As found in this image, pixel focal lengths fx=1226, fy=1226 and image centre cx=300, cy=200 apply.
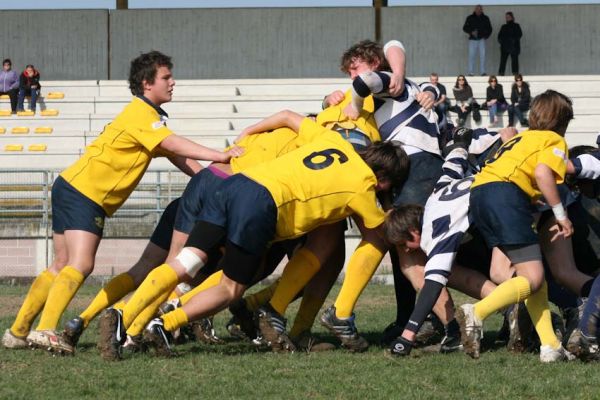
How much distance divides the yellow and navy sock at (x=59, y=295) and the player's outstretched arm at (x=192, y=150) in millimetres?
973

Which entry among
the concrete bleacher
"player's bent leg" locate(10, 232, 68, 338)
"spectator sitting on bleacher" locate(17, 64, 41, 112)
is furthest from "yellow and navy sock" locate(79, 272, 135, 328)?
"spectator sitting on bleacher" locate(17, 64, 41, 112)

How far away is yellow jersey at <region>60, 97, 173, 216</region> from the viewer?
25.5ft

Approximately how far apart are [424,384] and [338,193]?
146 cm

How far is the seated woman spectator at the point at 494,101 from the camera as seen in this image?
23.9 meters

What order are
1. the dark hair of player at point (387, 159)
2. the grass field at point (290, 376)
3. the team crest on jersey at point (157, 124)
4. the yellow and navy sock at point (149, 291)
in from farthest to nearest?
the team crest on jersey at point (157, 124) → the dark hair of player at point (387, 159) → the yellow and navy sock at point (149, 291) → the grass field at point (290, 376)

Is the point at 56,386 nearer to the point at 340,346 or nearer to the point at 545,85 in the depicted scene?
the point at 340,346

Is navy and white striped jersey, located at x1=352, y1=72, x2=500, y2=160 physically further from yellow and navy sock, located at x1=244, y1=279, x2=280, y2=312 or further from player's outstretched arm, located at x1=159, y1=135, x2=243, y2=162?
yellow and navy sock, located at x1=244, y1=279, x2=280, y2=312

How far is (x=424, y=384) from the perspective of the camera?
20.8ft

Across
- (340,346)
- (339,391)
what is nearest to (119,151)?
(340,346)

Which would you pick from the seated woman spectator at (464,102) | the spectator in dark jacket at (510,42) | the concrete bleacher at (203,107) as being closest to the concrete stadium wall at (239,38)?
the concrete bleacher at (203,107)

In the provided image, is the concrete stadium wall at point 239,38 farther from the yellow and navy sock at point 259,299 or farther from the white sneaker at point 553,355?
the white sneaker at point 553,355

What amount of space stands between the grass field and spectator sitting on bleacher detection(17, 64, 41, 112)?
18565 millimetres

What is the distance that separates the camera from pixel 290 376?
261 inches

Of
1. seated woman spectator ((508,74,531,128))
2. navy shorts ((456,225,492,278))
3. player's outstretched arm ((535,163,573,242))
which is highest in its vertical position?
seated woman spectator ((508,74,531,128))
